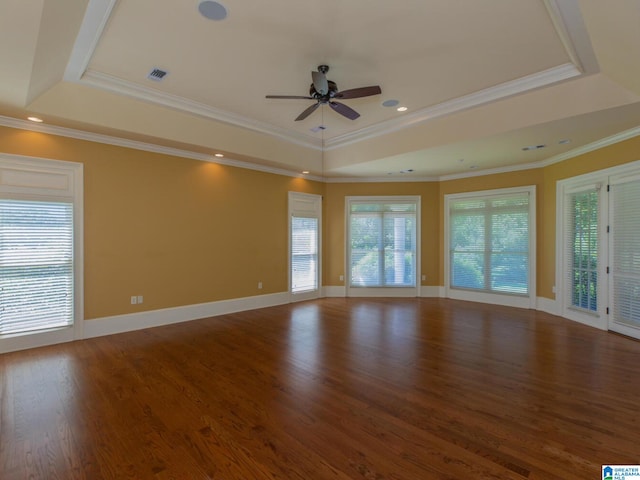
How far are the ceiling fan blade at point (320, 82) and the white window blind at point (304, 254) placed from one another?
152 inches

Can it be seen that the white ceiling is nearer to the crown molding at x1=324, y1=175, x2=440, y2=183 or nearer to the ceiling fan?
the ceiling fan

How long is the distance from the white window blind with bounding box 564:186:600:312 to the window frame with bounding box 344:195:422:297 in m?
2.86

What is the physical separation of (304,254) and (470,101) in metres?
4.40

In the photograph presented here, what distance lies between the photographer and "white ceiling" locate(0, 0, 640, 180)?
2744 mm

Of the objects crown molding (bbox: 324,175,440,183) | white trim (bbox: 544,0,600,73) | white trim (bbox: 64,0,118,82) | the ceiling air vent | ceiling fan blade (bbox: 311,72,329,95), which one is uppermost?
the ceiling air vent

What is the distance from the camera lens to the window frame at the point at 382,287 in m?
7.76

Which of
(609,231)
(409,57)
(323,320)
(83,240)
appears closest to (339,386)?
(323,320)

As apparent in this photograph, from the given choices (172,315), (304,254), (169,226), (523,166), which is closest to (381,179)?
(304,254)

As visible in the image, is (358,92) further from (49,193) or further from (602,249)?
(602,249)

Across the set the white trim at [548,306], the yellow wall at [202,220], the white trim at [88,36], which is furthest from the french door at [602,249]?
the white trim at [88,36]

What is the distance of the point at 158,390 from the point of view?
3.01 meters

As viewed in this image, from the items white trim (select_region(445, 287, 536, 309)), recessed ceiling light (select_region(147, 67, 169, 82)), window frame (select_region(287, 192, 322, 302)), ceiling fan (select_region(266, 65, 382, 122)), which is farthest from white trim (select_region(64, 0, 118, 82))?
white trim (select_region(445, 287, 536, 309))

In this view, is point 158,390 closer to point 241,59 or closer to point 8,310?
point 8,310

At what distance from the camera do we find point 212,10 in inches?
109
